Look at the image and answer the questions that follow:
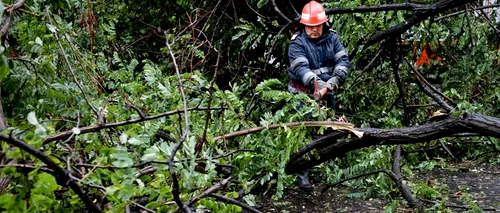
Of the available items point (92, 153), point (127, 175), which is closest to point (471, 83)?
point (92, 153)

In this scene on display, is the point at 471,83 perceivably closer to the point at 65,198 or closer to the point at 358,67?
the point at 358,67

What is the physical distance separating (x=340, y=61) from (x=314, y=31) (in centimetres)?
32

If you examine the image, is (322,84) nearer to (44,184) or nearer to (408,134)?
(408,134)

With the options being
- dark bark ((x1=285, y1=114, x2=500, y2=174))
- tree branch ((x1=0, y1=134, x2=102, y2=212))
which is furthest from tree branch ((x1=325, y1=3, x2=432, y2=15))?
tree branch ((x1=0, y1=134, x2=102, y2=212))

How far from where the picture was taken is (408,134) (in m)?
3.77

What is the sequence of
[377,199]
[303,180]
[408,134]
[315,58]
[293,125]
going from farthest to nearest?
[315,58], [377,199], [303,180], [408,134], [293,125]

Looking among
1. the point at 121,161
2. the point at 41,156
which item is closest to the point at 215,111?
the point at 121,161

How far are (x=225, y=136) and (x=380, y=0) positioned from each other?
8.15 feet

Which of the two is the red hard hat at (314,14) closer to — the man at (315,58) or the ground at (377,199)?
the man at (315,58)

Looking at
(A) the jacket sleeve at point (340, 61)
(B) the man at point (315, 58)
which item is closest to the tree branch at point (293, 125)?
(B) the man at point (315, 58)

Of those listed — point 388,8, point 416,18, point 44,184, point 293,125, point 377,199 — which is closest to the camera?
point 44,184

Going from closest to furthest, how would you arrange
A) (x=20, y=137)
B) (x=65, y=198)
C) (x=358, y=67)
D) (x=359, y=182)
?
(x=20, y=137) → (x=65, y=198) → (x=359, y=182) → (x=358, y=67)

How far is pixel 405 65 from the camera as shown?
5398 millimetres

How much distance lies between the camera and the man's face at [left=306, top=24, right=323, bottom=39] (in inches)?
197
